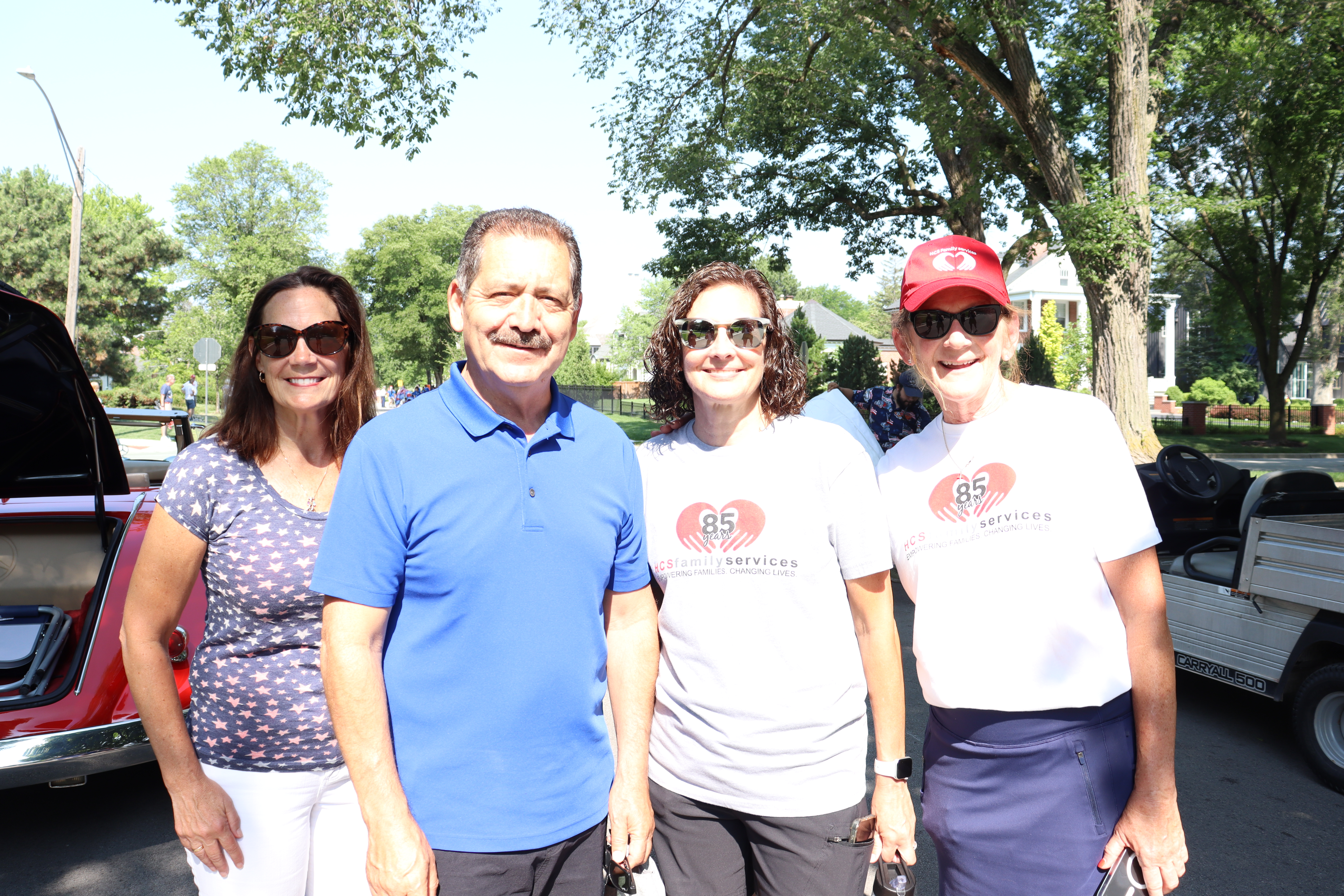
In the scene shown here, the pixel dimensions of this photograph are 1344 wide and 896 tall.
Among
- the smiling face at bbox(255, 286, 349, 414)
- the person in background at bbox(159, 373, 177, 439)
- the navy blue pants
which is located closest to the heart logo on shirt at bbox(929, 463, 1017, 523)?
the navy blue pants

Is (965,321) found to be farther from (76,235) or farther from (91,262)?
(91,262)

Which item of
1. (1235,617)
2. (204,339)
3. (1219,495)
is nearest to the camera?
(1235,617)

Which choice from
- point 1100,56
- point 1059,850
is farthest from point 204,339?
point 1059,850

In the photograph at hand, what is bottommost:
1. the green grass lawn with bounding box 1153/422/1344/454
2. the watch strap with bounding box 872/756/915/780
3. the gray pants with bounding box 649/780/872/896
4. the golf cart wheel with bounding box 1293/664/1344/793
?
the green grass lawn with bounding box 1153/422/1344/454

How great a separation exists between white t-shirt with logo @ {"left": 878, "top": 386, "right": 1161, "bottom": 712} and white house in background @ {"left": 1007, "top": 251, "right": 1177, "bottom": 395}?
58.6m

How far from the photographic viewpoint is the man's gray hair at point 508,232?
1.87 meters

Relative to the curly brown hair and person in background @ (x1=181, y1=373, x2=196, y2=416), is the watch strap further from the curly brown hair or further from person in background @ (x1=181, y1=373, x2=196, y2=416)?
person in background @ (x1=181, y1=373, x2=196, y2=416)

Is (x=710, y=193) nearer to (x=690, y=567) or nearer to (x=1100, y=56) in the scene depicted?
(x=1100, y=56)

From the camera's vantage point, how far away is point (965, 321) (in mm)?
2166

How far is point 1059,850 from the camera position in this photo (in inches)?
77.1

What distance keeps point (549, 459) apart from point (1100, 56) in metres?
17.2

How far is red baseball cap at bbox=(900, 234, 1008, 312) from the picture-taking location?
214cm

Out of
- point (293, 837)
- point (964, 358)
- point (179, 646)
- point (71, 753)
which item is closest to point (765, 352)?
point (964, 358)

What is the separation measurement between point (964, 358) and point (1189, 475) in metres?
5.14
